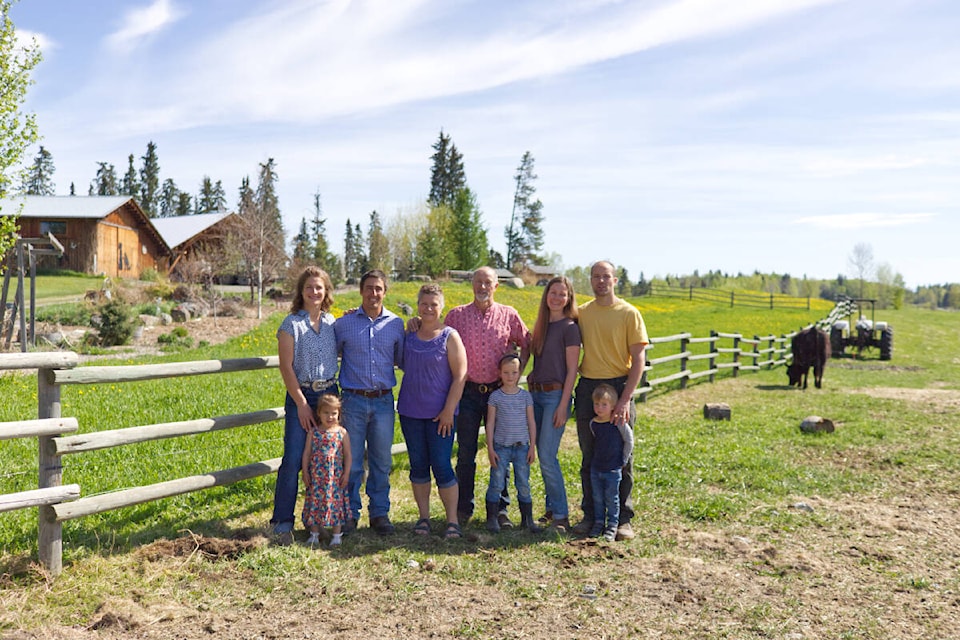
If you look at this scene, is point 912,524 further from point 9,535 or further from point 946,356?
point 946,356

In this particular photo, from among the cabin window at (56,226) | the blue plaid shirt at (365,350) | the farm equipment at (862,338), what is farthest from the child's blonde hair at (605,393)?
the cabin window at (56,226)

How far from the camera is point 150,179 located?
82625mm

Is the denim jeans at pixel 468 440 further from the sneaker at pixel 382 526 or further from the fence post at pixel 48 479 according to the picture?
the fence post at pixel 48 479

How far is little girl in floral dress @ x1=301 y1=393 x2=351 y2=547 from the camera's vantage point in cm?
524

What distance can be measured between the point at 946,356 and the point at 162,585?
28.6 metres

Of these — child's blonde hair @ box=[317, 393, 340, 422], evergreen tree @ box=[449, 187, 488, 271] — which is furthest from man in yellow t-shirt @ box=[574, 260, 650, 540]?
evergreen tree @ box=[449, 187, 488, 271]

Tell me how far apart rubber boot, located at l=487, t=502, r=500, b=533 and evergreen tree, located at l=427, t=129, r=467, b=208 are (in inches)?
2559

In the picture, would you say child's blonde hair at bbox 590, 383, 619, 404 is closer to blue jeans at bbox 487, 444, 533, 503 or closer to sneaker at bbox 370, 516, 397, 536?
blue jeans at bbox 487, 444, 533, 503

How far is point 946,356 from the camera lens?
84.9ft

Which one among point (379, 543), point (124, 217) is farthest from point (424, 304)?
point (124, 217)

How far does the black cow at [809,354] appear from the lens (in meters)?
15.3

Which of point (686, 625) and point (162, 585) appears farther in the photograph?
point (162, 585)

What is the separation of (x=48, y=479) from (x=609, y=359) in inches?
157

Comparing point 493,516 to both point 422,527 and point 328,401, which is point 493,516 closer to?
point 422,527
